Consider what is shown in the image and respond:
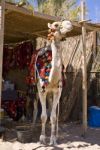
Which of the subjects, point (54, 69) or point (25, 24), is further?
point (25, 24)

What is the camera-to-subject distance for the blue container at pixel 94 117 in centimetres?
930

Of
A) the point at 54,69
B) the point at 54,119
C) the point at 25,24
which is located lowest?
the point at 54,119

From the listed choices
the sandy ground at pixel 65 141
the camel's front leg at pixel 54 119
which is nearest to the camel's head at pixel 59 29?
the camel's front leg at pixel 54 119

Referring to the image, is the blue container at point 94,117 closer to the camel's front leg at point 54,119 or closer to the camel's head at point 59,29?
the camel's front leg at point 54,119

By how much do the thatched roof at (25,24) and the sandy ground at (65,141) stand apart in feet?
8.04

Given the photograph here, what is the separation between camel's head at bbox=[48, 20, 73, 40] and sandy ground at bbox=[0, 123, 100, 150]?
211 cm

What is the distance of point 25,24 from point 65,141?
305cm

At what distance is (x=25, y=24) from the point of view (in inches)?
336

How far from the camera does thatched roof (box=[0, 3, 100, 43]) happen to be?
23.1 ft

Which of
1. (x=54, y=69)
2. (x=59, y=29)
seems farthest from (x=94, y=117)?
(x=59, y=29)

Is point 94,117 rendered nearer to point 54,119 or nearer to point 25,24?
point 54,119

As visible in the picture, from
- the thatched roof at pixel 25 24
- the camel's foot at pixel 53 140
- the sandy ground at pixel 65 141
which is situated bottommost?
the sandy ground at pixel 65 141

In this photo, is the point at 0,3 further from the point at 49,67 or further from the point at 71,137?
the point at 71,137

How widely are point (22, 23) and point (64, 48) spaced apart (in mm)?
2496
